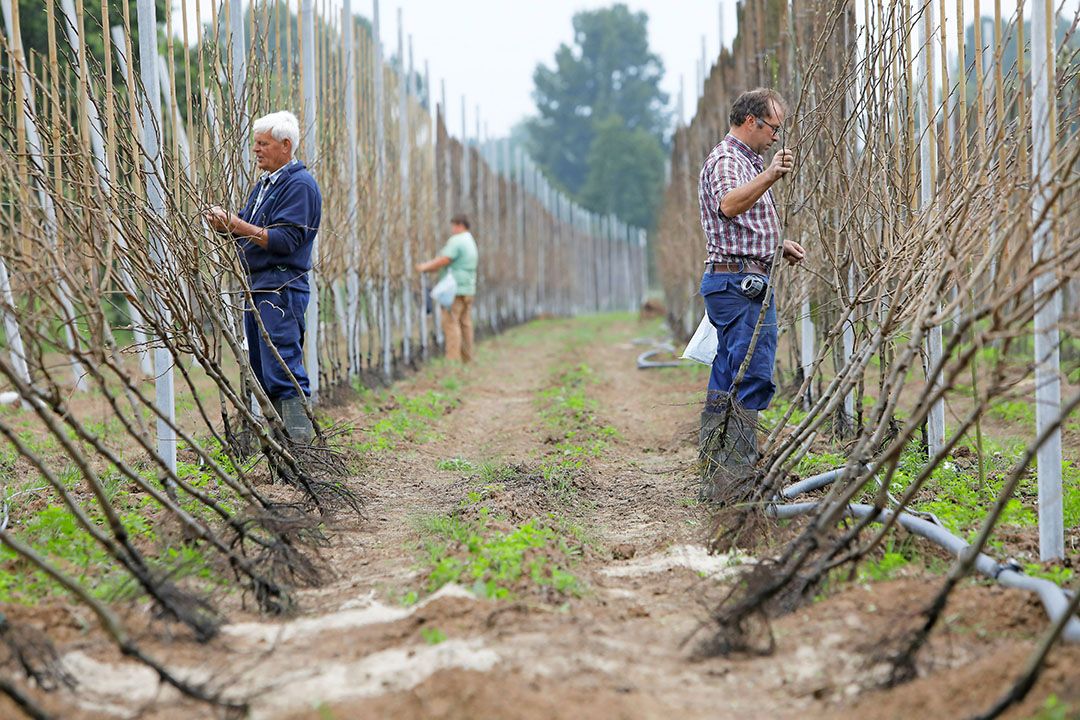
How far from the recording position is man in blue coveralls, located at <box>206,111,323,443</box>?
18.4ft

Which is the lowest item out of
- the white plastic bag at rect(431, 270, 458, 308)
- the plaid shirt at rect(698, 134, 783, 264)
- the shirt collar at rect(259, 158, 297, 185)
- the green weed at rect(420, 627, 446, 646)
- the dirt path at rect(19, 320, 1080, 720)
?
the dirt path at rect(19, 320, 1080, 720)

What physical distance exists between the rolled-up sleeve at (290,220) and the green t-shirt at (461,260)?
702 cm

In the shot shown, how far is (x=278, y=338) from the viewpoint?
5.77 m

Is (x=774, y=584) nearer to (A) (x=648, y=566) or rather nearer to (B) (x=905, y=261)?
(A) (x=648, y=566)

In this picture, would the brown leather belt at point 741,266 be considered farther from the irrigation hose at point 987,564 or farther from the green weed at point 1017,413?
the green weed at point 1017,413

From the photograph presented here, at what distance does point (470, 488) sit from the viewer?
5.29 meters

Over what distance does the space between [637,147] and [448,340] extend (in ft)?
141

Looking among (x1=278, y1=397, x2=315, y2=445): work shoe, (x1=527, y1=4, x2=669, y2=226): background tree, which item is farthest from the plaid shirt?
(x1=527, y1=4, x2=669, y2=226): background tree

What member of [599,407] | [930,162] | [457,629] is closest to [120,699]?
[457,629]

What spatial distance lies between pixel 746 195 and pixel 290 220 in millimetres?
2207

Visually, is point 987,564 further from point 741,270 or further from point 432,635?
Answer: point 741,270

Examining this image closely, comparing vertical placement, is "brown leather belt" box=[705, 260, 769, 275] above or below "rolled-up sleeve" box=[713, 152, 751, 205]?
below

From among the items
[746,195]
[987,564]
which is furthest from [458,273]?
[987,564]

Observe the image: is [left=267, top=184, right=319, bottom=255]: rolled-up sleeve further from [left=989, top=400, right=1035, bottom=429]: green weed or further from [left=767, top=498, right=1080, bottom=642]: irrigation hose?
[left=989, top=400, right=1035, bottom=429]: green weed
